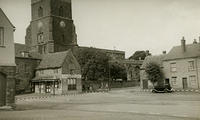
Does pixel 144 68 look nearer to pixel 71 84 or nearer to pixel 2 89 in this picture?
pixel 71 84

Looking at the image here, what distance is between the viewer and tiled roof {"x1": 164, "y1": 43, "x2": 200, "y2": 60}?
48062 millimetres

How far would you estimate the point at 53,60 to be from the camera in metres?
56.3

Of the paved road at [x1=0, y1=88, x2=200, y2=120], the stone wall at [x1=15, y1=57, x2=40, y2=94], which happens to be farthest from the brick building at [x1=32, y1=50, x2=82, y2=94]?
the paved road at [x1=0, y1=88, x2=200, y2=120]

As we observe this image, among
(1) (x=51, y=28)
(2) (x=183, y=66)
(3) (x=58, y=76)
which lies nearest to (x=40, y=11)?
(1) (x=51, y=28)

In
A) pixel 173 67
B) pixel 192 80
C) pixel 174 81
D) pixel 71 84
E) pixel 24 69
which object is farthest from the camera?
pixel 24 69

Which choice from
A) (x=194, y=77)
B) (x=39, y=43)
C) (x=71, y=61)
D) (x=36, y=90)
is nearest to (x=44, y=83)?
(x=36, y=90)

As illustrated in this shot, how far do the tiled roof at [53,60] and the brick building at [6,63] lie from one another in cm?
3141

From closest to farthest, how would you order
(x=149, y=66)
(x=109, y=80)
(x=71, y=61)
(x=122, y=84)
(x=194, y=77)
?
1. (x=194, y=77)
2. (x=149, y=66)
3. (x=71, y=61)
4. (x=109, y=80)
5. (x=122, y=84)

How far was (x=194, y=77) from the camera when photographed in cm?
4734

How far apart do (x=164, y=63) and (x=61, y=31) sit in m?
31.1

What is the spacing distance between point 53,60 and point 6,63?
35.1 meters

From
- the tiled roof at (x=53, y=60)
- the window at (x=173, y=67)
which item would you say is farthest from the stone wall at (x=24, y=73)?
the window at (x=173, y=67)

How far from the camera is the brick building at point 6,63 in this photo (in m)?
21.1

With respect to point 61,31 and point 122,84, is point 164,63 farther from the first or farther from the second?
point 61,31
